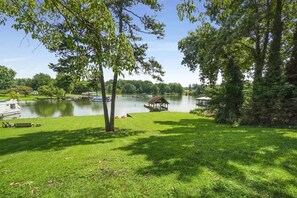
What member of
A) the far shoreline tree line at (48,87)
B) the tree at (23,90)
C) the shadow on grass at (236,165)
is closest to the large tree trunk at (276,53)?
the shadow on grass at (236,165)

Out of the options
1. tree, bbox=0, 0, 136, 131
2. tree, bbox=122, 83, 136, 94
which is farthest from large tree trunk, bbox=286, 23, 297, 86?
tree, bbox=122, 83, 136, 94

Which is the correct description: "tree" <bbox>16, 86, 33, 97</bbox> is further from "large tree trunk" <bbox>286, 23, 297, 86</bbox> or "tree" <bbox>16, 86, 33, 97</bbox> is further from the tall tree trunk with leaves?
"large tree trunk" <bbox>286, 23, 297, 86</bbox>

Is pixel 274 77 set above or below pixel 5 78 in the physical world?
below

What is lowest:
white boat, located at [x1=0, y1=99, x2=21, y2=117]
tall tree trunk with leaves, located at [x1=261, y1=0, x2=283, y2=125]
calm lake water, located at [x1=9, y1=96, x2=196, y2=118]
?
calm lake water, located at [x1=9, y1=96, x2=196, y2=118]

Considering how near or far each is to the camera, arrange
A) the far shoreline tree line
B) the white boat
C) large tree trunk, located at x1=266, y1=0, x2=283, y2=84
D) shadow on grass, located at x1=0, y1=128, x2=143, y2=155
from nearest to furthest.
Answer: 1. shadow on grass, located at x1=0, y1=128, x2=143, y2=155
2. large tree trunk, located at x1=266, y1=0, x2=283, y2=84
3. the white boat
4. the far shoreline tree line

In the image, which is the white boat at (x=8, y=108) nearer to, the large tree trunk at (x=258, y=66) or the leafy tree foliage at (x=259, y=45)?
the leafy tree foliage at (x=259, y=45)

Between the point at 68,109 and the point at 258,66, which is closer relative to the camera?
the point at 258,66

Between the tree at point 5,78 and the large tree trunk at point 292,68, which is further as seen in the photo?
the tree at point 5,78

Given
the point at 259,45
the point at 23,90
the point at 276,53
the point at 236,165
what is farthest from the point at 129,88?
the point at 236,165

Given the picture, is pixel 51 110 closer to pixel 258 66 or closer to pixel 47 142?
pixel 47 142

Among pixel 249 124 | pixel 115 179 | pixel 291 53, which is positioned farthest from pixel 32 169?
pixel 291 53

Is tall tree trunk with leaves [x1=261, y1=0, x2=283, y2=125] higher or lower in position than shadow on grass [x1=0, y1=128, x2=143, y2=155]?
higher

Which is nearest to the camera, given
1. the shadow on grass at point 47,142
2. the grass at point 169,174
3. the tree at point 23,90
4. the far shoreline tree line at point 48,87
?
the grass at point 169,174

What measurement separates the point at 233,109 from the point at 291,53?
246 inches
